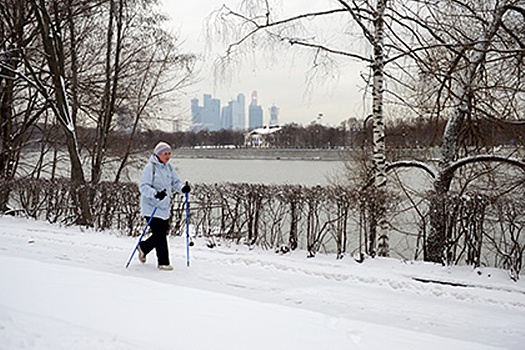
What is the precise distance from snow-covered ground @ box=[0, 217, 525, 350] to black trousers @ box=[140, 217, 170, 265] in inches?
8.5

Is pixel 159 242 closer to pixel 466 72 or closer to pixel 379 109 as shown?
pixel 379 109

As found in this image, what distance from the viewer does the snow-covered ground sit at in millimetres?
3576

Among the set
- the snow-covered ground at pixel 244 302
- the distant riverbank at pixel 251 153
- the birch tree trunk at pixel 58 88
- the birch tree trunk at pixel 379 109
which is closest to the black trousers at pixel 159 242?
the snow-covered ground at pixel 244 302

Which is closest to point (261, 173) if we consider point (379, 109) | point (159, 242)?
point (379, 109)

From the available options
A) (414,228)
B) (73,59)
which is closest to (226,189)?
(414,228)

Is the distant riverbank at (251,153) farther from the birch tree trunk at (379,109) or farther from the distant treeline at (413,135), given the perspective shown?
the birch tree trunk at (379,109)

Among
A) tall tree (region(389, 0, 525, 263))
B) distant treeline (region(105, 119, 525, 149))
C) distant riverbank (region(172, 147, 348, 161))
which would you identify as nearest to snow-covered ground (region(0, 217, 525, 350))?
tall tree (region(389, 0, 525, 263))

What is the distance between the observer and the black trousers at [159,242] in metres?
6.01

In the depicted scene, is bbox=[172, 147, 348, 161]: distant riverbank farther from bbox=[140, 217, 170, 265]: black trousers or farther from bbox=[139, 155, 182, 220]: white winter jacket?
bbox=[140, 217, 170, 265]: black trousers

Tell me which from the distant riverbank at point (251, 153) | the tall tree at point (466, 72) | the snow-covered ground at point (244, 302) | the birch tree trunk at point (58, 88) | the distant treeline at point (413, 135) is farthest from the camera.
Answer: the distant riverbank at point (251, 153)

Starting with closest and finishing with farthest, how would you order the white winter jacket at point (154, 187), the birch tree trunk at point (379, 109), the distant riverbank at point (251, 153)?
the white winter jacket at point (154, 187) < the birch tree trunk at point (379, 109) < the distant riverbank at point (251, 153)

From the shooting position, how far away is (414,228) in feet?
28.2

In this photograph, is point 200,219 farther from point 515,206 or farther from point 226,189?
point 515,206

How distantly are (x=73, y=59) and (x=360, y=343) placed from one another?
1419cm
